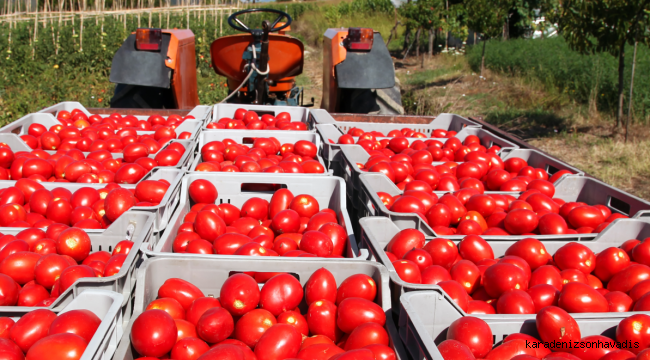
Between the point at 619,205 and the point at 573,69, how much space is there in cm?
922

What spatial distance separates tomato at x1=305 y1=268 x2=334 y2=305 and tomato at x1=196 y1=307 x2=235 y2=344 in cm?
30

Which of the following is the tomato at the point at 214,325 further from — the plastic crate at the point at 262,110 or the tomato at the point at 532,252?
the plastic crate at the point at 262,110

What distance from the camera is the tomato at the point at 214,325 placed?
151cm

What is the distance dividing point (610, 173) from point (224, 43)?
5.09 metres

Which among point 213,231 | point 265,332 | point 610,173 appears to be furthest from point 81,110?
point 610,173

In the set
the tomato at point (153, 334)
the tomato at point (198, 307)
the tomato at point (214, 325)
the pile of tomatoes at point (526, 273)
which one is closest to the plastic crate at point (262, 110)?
the pile of tomatoes at point (526, 273)

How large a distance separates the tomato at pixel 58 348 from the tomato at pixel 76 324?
5cm

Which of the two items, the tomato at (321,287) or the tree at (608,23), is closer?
the tomato at (321,287)

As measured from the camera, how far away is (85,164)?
9.44 feet

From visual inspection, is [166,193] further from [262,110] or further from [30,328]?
[262,110]

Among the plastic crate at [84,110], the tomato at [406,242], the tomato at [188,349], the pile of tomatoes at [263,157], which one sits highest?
the plastic crate at [84,110]

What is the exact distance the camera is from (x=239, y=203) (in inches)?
107

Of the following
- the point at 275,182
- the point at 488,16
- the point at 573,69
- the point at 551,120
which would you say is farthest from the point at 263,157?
the point at 488,16

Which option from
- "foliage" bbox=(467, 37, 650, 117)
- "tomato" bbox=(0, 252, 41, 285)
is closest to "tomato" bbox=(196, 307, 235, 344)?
"tomato" bbox=(0, 252, 41, 285)
